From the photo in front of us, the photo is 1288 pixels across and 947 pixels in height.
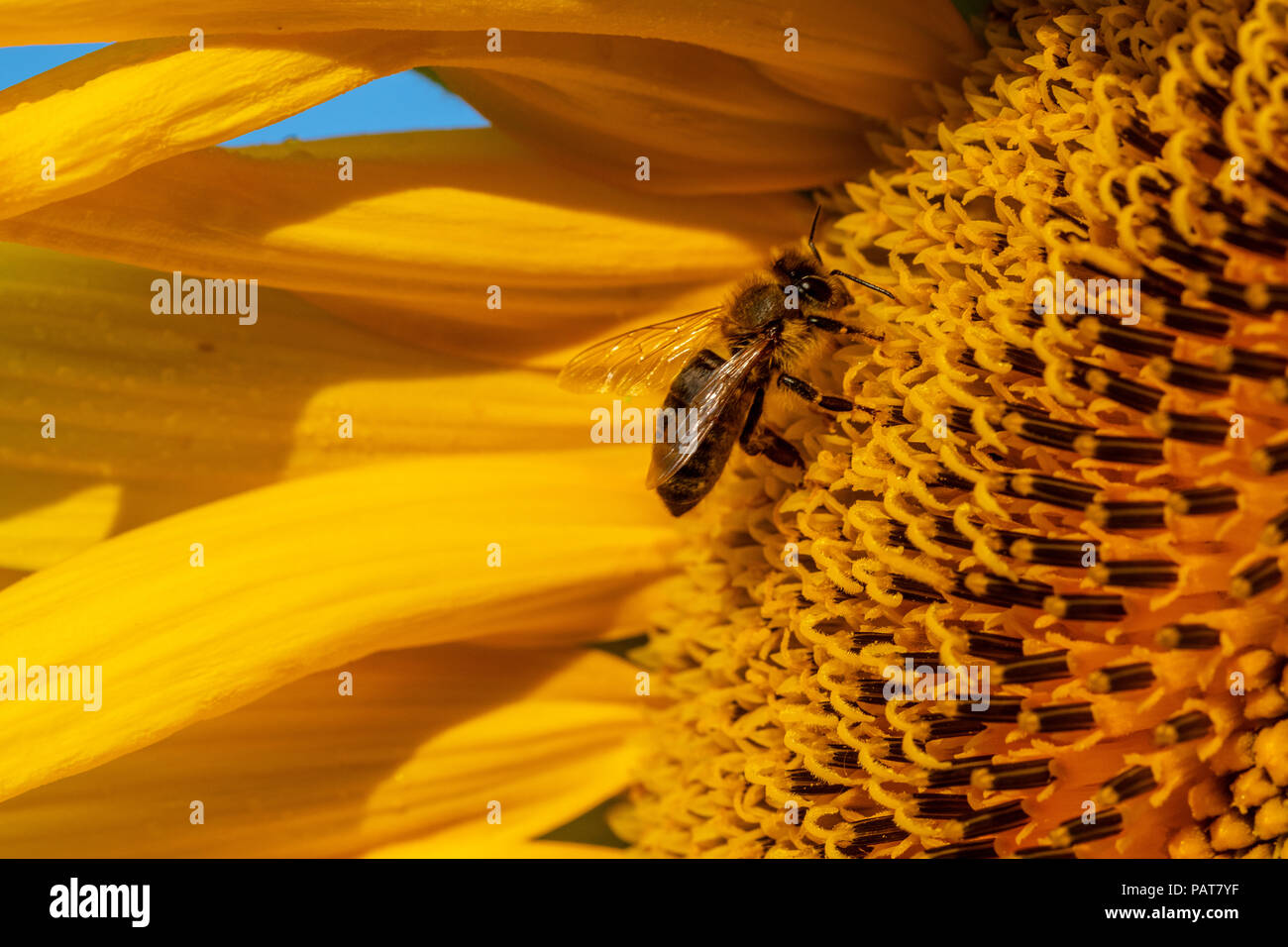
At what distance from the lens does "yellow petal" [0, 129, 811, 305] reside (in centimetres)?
208

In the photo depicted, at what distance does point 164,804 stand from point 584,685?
75 cm

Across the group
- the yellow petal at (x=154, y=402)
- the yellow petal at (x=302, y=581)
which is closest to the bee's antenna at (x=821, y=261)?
the yellow petal at (x=302, y=581)

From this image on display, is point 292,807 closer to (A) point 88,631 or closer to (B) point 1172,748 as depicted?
(A) point 88,631

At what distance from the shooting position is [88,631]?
6.82ft

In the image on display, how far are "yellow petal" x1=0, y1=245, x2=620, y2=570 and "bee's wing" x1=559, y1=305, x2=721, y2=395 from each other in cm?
28

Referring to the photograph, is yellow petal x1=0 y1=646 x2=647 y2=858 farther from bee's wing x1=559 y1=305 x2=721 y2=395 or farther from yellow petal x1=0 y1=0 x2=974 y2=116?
yellow petal x1=0 y1=0 x2=974 y2=116

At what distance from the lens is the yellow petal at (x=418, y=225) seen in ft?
6.83

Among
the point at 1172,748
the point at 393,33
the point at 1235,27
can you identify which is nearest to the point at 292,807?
the point at 393,33

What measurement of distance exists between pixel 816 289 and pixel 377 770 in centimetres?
113

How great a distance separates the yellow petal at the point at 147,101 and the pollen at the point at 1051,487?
87cm

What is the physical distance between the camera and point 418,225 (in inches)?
88.0

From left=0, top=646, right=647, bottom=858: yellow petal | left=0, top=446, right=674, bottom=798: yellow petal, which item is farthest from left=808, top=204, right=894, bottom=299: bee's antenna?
left=0, top=646, right=647, bottom=858: yellow petal

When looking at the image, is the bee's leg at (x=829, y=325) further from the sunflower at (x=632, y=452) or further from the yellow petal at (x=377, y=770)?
the yellow petal at (x=377, y=770)

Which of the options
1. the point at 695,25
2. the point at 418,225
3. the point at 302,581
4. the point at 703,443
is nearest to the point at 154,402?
the point at 302,581
